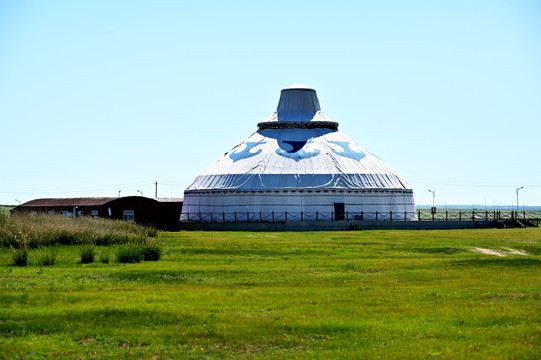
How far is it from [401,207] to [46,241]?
63.9 m

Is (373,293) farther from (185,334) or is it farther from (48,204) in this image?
(48,204)

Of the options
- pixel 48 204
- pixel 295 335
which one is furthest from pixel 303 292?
pixel 48 204

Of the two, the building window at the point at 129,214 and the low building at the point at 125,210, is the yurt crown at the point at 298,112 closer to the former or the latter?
the low building at the point at 125,210

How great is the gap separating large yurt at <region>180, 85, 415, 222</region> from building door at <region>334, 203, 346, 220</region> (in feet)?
0.39

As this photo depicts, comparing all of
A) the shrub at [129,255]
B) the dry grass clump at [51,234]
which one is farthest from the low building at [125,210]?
the shrub at [129,255]

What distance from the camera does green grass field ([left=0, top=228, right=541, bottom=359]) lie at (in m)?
18.1

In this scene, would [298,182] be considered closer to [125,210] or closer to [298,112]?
[298,112]

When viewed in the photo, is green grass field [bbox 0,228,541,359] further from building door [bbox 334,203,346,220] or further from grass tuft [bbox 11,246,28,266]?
building door [bbox 334,203,346,220]

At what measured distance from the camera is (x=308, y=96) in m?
114

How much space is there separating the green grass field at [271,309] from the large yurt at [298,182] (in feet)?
185

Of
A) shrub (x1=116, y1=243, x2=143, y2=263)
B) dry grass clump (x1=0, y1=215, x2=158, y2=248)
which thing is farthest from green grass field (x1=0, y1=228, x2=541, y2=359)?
dry grass clump (x1=0, y1=215, x2=158, y2=248)

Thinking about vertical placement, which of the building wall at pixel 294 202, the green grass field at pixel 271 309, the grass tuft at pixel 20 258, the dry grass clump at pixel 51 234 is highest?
the building wall at pixel 294 202

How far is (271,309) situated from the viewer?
76.1 ft

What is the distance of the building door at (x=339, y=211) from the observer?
94688 millimetres
